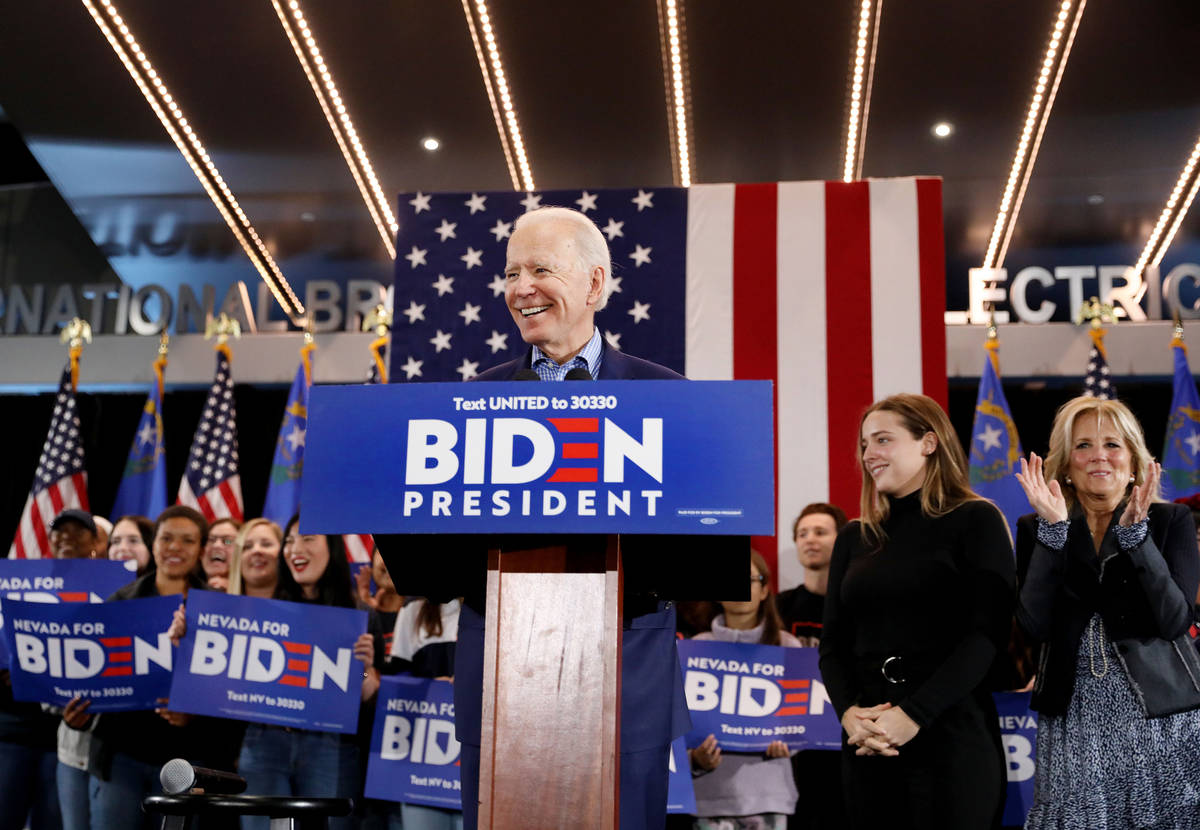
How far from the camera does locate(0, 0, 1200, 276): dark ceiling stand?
5.71 m

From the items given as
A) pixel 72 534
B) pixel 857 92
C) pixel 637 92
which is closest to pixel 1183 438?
pixel 857 92

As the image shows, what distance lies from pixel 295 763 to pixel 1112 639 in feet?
8.69

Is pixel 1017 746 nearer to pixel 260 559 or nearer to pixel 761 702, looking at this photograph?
pixel 761 702

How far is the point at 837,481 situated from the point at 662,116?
2.81m

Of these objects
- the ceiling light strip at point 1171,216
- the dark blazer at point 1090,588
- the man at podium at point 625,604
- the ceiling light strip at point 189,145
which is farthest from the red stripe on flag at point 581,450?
the ceiling light strip at point 1171,216

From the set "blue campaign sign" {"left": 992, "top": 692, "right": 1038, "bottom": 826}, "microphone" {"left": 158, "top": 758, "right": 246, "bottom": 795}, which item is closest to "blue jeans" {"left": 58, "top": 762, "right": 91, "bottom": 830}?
"microphone" {"left": 158, "top": 758, "right": 246, "bottom": 795}

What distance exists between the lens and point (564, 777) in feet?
4.65

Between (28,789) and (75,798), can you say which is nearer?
(75,798)

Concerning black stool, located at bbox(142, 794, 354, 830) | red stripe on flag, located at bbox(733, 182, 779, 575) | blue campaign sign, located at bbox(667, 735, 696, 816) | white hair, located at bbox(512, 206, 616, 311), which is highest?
red stripe on flag, located at bbox(733, 182, 779, 575)

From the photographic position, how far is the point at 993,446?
5461mm

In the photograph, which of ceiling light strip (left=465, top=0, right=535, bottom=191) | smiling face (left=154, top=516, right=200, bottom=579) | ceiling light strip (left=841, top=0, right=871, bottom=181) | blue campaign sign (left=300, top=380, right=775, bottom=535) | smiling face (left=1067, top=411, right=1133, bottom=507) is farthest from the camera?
ceiling light strip (left=465, top=0, right=535, bottom=191)

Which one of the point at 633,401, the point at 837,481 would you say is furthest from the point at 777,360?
the point at 633,401

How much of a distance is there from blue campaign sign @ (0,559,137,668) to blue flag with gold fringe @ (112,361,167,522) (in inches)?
86.2

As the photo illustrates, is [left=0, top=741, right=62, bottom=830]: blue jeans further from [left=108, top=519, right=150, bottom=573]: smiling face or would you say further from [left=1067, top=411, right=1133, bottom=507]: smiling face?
[left=1067, top=411, right=1133, bottom=507]: smiling face
